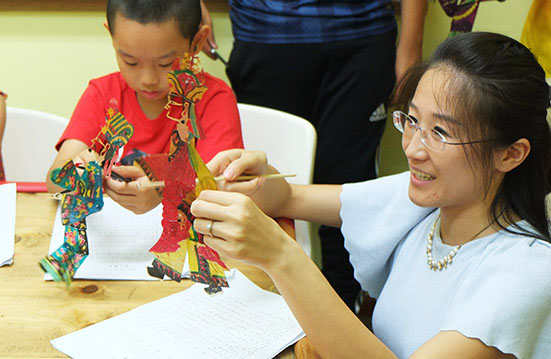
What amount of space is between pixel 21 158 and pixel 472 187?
127cm

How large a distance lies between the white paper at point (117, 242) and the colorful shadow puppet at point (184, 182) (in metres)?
0.21

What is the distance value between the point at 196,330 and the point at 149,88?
0.64m

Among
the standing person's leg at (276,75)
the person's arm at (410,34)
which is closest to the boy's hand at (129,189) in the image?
the standing person's leg at (276,75)

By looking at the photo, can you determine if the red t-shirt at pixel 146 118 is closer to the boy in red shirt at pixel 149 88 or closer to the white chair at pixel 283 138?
the boy in red shirt at pixel 149 88

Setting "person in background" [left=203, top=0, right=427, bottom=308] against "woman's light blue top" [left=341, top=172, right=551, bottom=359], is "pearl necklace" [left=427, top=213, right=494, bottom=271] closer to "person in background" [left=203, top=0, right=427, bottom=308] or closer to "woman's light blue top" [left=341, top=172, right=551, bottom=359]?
"woman's light blue top" [left=341, top=172, right=551, bottom=359]

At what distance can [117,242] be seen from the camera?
1.15 meters

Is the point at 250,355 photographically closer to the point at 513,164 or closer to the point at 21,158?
the point at 513,164

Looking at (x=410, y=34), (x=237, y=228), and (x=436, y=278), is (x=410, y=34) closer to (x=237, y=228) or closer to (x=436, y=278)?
(x=436, y=278)

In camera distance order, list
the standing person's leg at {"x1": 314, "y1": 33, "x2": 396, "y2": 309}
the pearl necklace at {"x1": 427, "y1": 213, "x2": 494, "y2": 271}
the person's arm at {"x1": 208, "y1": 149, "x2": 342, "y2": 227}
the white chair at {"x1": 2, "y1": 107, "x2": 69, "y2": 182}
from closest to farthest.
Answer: the pearl necklace at {"x1": 427, "y1": 213, "x2": 494, "y2": 271} → the person's arm at {"x1": 208, "y1": 149, "x2": 342, "y2": 227} → the white chair at {"x1": 2, "y1": 107, "x2": 69, "y2": 182} → the standing person's leg at {"x1": 314, "y1": 33, "x2": 396, "y2": 309}

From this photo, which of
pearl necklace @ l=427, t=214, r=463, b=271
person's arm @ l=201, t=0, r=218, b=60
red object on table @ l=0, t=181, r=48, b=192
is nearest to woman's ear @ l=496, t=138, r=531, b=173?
pearl necklace @ l=427, t=214, r=463, b=271

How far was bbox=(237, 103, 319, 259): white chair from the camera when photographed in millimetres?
1503

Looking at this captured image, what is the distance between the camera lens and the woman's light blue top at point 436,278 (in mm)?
855

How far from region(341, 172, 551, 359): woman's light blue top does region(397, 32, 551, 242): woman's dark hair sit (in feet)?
0.15

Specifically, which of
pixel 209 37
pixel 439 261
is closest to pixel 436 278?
pixel 439 261
